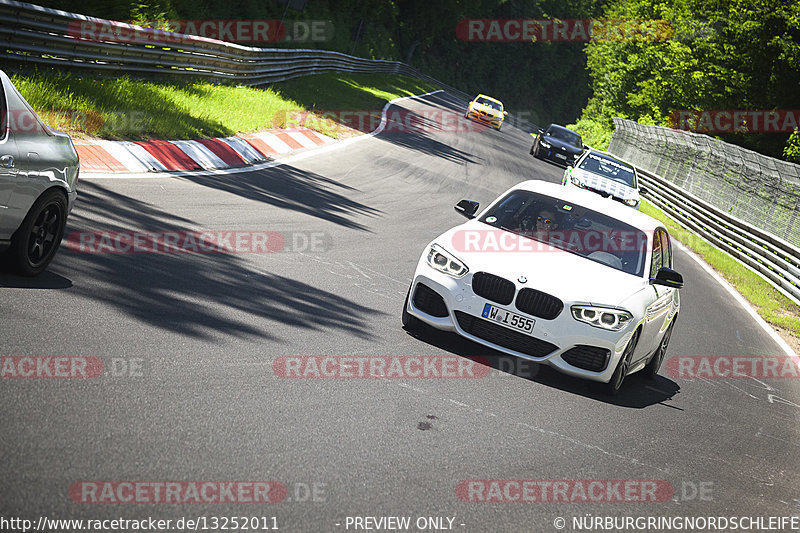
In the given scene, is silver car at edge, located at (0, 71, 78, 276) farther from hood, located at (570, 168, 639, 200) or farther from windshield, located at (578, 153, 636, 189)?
windshield, located at (578, 153, 636, 189)

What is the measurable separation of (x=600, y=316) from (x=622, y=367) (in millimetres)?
582

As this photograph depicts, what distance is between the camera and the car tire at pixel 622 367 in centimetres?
772

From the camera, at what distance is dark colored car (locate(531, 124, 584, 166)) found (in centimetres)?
3700

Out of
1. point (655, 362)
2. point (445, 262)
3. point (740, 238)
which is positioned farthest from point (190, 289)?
point (740, 238)

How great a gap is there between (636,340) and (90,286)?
4.67 metres

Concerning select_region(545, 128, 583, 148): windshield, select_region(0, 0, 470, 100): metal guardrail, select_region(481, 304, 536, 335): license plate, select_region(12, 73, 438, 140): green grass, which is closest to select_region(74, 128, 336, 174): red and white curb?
select_region(12, 73, 438, 140): green grass

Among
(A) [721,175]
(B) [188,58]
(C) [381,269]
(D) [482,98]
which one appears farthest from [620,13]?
(C) [381,269]

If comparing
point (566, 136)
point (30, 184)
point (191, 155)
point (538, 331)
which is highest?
point (30, 184)

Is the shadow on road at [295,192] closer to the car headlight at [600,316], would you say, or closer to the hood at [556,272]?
the hood at [556,272]

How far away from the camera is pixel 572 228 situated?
29.4 ft

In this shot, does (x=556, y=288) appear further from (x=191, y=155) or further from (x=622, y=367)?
(x=191, y=155)

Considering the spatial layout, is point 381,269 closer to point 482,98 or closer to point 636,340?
point 636,340

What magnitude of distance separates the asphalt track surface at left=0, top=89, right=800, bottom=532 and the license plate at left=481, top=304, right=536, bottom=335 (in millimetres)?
435

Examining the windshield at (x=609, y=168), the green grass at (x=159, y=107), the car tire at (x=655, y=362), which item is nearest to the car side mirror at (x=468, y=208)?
the car tire at (x=655, y=362)
